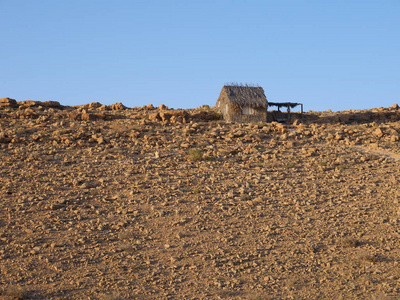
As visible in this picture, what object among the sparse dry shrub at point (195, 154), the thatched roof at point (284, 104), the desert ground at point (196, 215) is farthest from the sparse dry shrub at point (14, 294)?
the thatched roof at point (284, 104)

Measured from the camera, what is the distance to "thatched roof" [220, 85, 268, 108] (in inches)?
1125

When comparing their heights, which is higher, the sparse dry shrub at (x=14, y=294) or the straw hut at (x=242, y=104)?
the straw hut at (x=242, y=104)

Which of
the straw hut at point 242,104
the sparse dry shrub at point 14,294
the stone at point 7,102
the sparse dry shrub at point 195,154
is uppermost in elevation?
the stone at point 7,102

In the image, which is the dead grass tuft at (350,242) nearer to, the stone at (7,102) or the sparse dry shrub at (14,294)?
the sparse dry shrub at (14,294)

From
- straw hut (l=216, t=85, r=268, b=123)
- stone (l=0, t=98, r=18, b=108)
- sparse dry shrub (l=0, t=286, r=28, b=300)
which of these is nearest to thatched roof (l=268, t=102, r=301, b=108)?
straw hut (l=216, t=85, r=268, b=123)

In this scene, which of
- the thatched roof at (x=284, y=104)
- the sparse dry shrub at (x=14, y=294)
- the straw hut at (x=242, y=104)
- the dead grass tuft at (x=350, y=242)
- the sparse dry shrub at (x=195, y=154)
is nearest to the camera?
the sparse dry shrub at (x=14, y=294)

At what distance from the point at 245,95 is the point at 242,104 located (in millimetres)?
858

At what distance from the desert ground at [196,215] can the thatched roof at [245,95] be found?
277 inches

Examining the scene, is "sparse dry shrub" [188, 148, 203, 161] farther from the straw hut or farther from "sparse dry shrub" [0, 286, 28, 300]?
the straw hut

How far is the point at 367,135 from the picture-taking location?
2234 cm

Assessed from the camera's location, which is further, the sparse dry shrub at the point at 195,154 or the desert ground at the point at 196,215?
the sparse dry shrub at the point at 195,154

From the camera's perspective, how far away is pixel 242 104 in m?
28.6

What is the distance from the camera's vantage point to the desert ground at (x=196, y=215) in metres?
10.4

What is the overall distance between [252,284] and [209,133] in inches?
488
